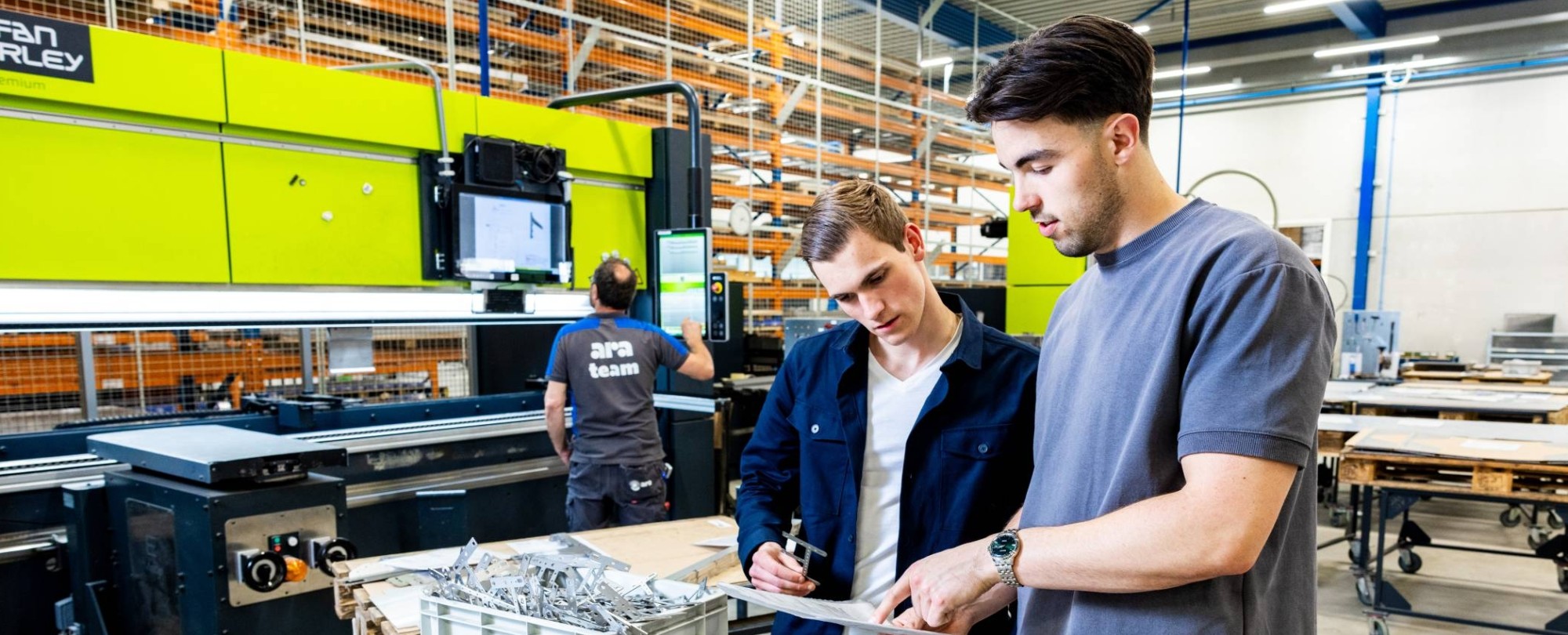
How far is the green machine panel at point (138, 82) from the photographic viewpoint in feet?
7.48

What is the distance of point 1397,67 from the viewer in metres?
9.09

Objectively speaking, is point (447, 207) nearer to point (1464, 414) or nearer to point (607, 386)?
point (607, 386)

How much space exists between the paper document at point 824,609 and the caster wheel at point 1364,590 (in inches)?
137

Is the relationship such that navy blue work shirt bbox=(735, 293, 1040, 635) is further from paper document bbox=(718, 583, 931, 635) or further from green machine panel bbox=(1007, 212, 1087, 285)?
green machine panel bbox=(1007, 212, 1087, 285)

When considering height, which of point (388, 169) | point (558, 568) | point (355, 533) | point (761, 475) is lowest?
point (355, 533)

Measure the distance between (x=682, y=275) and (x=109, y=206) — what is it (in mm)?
1952

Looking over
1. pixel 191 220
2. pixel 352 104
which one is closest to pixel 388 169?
pixel 352 104

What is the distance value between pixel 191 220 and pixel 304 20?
6.44ft

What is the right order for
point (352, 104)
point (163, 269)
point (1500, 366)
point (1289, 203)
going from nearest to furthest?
point (163, 269) < point (352, 104) < point (1500, 366) < point (1289, 203)

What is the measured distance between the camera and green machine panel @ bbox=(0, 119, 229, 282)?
2.31 meters

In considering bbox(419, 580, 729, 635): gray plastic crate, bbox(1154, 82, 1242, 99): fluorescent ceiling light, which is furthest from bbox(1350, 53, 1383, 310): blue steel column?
bbox(419, 580, 729, 635): gray plastic crate

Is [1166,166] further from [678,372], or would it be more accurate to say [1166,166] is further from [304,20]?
[304,20]

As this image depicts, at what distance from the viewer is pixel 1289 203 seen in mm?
10312

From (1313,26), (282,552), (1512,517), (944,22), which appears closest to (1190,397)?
(282,552)
